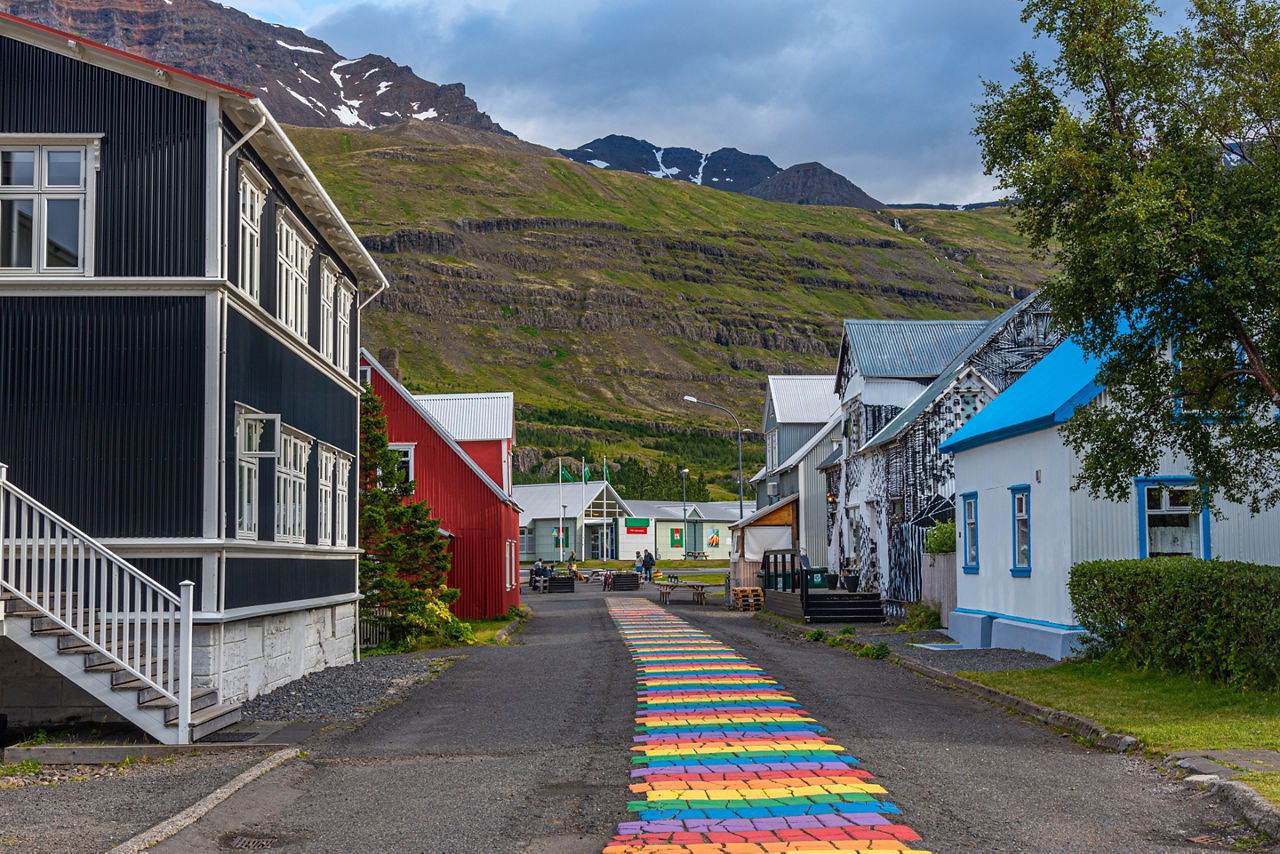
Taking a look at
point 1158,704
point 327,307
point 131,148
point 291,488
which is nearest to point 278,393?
point 291,488

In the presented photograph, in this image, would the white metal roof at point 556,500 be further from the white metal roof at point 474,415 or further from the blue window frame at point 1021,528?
the blue window frame at point 1021,528

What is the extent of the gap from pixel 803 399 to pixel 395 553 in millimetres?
32072

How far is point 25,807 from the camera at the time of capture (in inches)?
372

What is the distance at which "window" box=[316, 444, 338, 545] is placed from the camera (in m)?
20.2

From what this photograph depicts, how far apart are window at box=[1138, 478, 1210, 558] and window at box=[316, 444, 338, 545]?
12700 mm

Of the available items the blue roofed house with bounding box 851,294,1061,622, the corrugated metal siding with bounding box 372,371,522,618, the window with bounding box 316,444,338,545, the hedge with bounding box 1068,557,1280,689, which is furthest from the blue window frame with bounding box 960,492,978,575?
the corrugated metal siding with bounding box 372,371,522,618

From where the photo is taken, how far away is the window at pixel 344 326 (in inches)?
894

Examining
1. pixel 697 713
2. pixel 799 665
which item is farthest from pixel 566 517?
pixel 697 713

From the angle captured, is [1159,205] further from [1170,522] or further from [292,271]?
[292,271]

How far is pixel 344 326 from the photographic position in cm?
2317

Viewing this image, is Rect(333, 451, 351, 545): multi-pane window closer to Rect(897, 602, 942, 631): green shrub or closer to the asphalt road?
the asphalt road

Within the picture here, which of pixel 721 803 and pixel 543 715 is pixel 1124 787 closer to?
pixel 721 803

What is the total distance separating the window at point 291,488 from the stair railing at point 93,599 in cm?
363

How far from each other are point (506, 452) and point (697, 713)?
32725 mm
